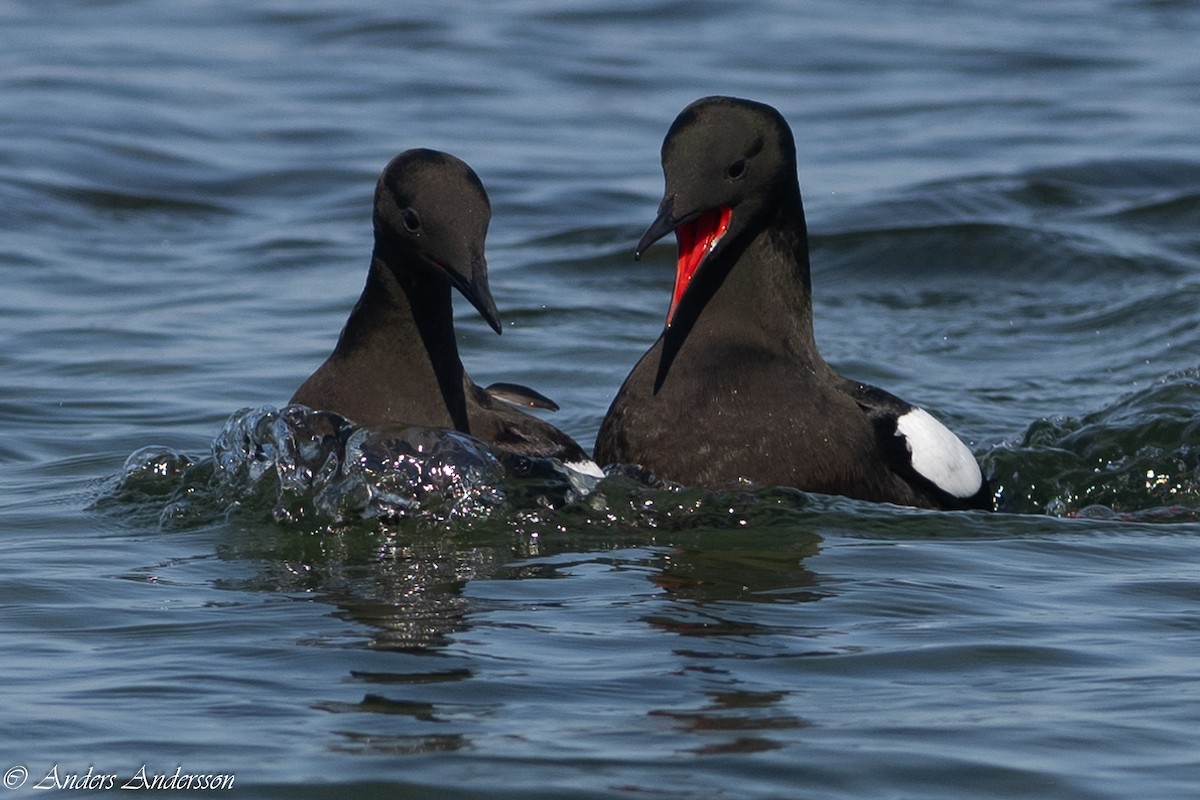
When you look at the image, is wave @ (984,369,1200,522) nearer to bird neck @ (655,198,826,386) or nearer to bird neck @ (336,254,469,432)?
bird neck @ (655,198,826,386)

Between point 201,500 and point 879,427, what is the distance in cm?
227

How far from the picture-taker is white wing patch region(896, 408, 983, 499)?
6.91m

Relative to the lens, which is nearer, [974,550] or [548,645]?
[548,645]

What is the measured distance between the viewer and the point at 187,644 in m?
5.15

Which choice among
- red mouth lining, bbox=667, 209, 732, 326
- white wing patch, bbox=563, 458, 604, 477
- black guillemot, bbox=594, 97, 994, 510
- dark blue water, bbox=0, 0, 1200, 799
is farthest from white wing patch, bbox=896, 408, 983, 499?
white wing patch, bbox=563, 458, 604, 477

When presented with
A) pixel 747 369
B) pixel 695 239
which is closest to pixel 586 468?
pixel 747 369

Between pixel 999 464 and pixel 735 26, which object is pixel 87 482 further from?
pixel 735 26

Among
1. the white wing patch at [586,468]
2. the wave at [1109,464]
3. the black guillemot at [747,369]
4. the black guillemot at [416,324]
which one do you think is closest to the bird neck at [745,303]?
the black guillemot at [747,369]

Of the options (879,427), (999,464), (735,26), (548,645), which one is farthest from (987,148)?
(548,645)

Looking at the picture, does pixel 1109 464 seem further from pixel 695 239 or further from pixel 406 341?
pixel 406 341

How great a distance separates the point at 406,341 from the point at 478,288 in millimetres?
610

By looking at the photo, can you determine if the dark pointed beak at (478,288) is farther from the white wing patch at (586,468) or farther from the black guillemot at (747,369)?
the white wing patch at (586,468)

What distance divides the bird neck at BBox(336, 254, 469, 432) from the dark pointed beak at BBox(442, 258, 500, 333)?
361mm

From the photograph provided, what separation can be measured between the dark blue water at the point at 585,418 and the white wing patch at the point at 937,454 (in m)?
0.29
